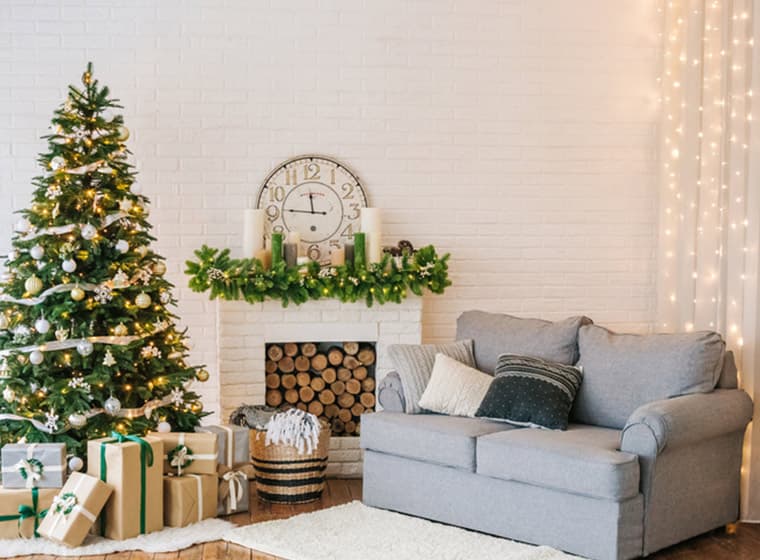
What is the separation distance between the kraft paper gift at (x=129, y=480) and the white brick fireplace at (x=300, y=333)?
1107 mm

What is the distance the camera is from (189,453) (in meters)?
4.76

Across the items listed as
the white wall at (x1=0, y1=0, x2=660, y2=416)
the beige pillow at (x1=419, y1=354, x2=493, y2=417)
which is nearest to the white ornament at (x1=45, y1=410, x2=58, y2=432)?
the white wall at (x1=0, y1=0, x2=660, y2=416)

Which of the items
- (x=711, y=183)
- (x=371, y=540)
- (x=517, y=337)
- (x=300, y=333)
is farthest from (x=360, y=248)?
(x=711, y=183)

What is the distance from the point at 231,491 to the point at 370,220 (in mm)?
1719

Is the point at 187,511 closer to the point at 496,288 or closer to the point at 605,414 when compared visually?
the point at 605,414

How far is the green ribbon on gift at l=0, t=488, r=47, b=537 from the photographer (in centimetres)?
447

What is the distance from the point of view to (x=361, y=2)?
5.95m

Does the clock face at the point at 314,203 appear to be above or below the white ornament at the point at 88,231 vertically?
above

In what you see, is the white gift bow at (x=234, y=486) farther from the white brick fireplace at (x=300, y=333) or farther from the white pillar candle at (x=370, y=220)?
the white pillar candle at (x=370, y=220)

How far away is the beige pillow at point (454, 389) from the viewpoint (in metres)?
4.96

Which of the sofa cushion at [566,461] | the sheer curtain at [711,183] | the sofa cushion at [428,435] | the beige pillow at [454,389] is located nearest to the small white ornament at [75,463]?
the sofa cushion at [428,435]

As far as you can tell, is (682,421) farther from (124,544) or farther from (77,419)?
(77,419)

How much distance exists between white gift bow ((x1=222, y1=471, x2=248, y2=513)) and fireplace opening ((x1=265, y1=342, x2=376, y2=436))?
831 millimetres

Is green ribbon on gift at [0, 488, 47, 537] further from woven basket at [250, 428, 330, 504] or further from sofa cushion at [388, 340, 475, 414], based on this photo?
sofa cushion at [388, 340, 475, 414]
